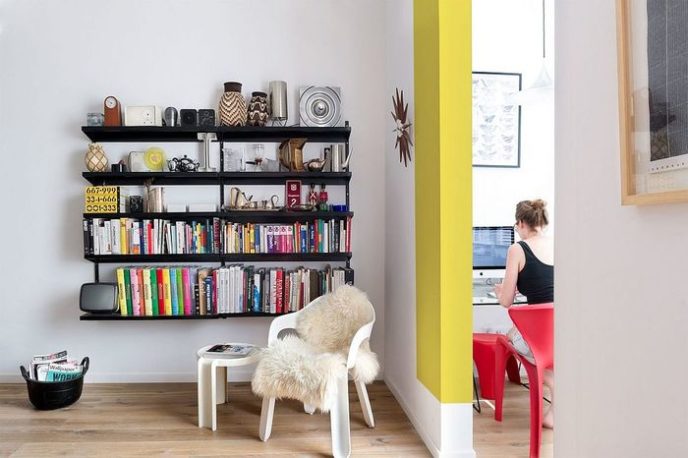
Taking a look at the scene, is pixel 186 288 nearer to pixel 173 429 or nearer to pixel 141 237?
pixel 141 237

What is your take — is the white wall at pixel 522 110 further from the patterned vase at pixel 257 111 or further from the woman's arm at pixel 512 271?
the patterned vase at pixel 257 111

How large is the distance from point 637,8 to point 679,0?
0.12 meters

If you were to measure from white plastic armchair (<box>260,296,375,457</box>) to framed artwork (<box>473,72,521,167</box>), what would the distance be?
168 cm

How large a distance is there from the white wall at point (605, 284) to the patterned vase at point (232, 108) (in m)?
2.72

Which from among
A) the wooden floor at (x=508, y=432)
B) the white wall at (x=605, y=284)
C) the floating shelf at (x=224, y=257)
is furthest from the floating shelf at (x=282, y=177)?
the white wall at (x=605, y=284)

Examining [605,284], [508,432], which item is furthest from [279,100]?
[605,284]

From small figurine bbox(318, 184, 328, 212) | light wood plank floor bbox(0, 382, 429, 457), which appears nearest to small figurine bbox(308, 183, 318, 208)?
small figurine bbox(318, 184, 328, 212)

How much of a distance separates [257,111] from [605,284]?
3.03 m

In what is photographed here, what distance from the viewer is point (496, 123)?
3.96m

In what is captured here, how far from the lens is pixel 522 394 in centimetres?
355

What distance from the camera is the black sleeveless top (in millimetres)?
3053

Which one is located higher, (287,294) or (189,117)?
(189,117)

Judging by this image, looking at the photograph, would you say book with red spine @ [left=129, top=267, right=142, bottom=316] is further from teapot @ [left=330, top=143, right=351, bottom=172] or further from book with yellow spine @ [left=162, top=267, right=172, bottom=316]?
teapot @ [left=330, top=143, right=351, bottom=172]

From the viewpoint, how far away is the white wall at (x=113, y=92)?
3.88 metres
